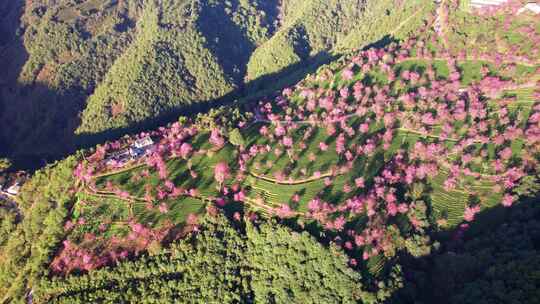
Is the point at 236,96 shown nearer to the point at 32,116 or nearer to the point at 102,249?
the point at 102,249

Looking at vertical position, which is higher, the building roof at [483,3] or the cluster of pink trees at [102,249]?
the building roof at [483,3]

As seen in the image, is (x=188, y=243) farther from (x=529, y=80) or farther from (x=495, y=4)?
(x=495, y=4)

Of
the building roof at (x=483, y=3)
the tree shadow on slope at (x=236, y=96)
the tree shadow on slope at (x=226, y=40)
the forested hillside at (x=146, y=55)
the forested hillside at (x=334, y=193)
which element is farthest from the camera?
the tree shadow on slope at (x=226, y=40)

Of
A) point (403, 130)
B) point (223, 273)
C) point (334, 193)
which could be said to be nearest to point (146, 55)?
point (334, 193)

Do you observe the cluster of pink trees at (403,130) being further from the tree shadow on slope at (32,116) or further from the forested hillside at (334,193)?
the tree shadow on slope at (32,116)

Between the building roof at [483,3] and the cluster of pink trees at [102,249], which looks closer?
the cluster of pink trees at [102,249]

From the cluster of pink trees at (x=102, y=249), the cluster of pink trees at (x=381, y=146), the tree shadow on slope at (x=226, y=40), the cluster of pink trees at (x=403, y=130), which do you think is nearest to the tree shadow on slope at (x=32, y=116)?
the tree shadow on slope at (x=226, y=40)
